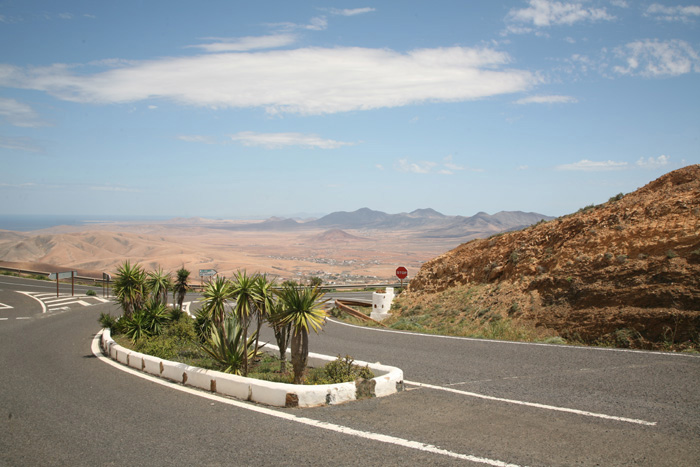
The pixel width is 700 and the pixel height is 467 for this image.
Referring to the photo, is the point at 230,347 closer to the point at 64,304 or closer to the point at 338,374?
the point at 338,374

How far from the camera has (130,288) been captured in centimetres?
1452

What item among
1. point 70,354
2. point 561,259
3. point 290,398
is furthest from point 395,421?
point 561,259

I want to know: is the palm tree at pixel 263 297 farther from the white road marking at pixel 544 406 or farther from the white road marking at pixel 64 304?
the white road marking at pixel 64 304

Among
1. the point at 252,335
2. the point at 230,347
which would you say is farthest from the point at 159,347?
the point at 230,347

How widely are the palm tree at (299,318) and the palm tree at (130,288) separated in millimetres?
8142

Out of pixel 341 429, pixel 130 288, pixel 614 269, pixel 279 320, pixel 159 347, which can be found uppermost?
pixel 614 269

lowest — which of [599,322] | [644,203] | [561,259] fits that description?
[599,322]

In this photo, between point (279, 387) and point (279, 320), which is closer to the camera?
point (279, 387)

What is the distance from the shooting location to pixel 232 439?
18.9 feet

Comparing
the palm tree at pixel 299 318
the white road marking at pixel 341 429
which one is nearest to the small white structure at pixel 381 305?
the white road marking at pixel 341 429

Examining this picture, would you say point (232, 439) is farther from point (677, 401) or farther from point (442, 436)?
point (677, 401)

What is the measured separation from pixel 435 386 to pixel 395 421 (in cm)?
190

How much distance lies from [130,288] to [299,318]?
28.3 feet

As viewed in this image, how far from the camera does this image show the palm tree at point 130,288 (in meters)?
14.5
